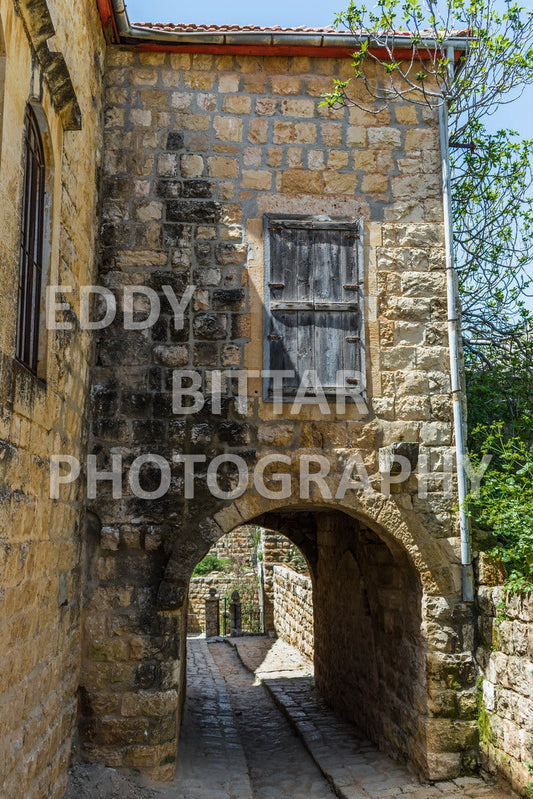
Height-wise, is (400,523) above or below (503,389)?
below

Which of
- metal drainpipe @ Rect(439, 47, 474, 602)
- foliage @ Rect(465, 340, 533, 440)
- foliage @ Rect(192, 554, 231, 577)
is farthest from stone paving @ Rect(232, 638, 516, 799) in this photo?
foliage @ Rect(192, 554, 231, 577)

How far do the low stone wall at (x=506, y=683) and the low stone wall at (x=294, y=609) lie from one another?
17.8ft

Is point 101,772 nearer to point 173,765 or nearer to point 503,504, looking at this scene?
point 173,765

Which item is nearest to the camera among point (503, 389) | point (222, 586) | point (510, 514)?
point (510, 514)

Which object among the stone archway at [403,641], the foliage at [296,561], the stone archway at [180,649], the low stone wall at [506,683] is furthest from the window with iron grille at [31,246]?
the foliage at [296,561]

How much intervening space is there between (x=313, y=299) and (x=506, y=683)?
10.4 feet

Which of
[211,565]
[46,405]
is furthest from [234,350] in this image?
[211,565]

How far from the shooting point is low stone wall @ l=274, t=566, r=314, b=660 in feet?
37.6

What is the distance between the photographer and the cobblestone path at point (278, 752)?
18.1 feet

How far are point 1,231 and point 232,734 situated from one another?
5929mm

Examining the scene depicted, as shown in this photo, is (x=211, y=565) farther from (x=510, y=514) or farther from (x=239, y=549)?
(x=510, y=514)

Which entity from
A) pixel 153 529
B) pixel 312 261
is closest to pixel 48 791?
pixel 153 529

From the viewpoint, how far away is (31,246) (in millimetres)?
4121

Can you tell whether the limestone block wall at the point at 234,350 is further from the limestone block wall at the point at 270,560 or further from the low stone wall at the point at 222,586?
the low stone wall at the point at 222,586
